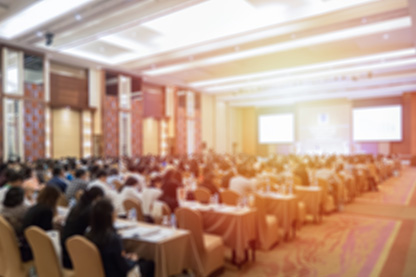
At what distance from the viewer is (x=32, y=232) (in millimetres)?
2721

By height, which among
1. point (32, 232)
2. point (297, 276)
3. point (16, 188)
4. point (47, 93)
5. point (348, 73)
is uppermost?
point (348, 73)

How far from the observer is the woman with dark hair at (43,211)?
3.22 m

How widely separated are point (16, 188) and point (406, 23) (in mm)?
10954

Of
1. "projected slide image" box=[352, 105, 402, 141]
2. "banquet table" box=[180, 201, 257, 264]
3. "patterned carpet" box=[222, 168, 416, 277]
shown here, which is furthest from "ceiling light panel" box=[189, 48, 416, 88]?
"banquet table" box=[180, 201, 257, 264]

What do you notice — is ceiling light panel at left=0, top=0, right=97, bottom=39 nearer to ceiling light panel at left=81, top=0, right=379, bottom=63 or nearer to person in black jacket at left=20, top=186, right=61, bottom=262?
ceiling light panel at left=81, top=0, right=379, bottom=63

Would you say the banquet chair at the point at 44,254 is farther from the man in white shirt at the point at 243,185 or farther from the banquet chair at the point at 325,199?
the banquet chair at the point at 325,199

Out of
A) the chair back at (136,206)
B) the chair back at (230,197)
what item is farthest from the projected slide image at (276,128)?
the chair back at (136,206)

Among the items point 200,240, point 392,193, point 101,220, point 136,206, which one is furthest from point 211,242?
point 392,193

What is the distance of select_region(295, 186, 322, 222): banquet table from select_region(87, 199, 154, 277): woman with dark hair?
4524 mm

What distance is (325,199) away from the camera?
6.79 metres

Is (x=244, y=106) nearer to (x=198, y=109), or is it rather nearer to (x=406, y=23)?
(x=198, y=109)

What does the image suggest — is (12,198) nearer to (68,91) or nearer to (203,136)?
(68,91)

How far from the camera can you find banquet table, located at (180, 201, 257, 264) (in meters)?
4.12

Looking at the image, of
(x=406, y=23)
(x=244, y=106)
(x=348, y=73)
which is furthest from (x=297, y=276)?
(x=244, y=106)
